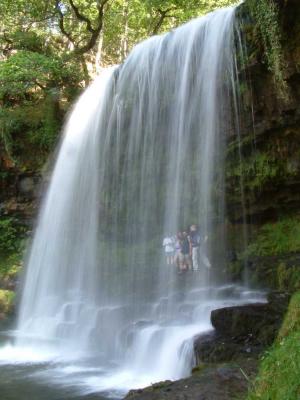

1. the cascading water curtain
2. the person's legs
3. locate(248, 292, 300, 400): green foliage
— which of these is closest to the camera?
locate(248, 292, 300, 400): green foliage

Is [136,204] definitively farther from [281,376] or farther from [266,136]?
[281,376]

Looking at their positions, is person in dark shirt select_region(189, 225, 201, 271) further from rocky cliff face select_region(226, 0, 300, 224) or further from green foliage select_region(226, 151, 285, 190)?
green foliage select_region(226, 151, 285, 190)

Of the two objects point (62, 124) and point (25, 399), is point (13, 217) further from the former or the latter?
point (25, 399)

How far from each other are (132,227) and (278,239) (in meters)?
4.20

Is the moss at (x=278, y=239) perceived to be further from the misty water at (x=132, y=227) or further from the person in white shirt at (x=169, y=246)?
the person in white shirt at (x=169, y=246)

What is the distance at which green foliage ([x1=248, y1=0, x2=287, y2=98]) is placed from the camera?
986 cm

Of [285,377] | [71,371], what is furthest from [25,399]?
[285,377]

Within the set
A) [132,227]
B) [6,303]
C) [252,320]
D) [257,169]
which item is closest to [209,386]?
[252,320]

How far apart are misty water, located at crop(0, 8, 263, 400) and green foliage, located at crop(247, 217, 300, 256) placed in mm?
1005

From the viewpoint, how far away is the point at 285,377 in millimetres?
3770

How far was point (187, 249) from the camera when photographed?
11953mm

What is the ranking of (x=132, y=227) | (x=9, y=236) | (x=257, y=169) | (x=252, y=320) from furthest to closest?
(x=9, y=236)
(x=132, y=227)
(x=257, y=169)
(x=252, y=320)

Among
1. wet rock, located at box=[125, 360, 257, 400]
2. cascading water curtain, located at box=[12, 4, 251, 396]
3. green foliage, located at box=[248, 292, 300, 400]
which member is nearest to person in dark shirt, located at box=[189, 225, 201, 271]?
cascading water curtain, located at box=[12, 4, 251, 396]

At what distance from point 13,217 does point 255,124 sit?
35.8 ft
